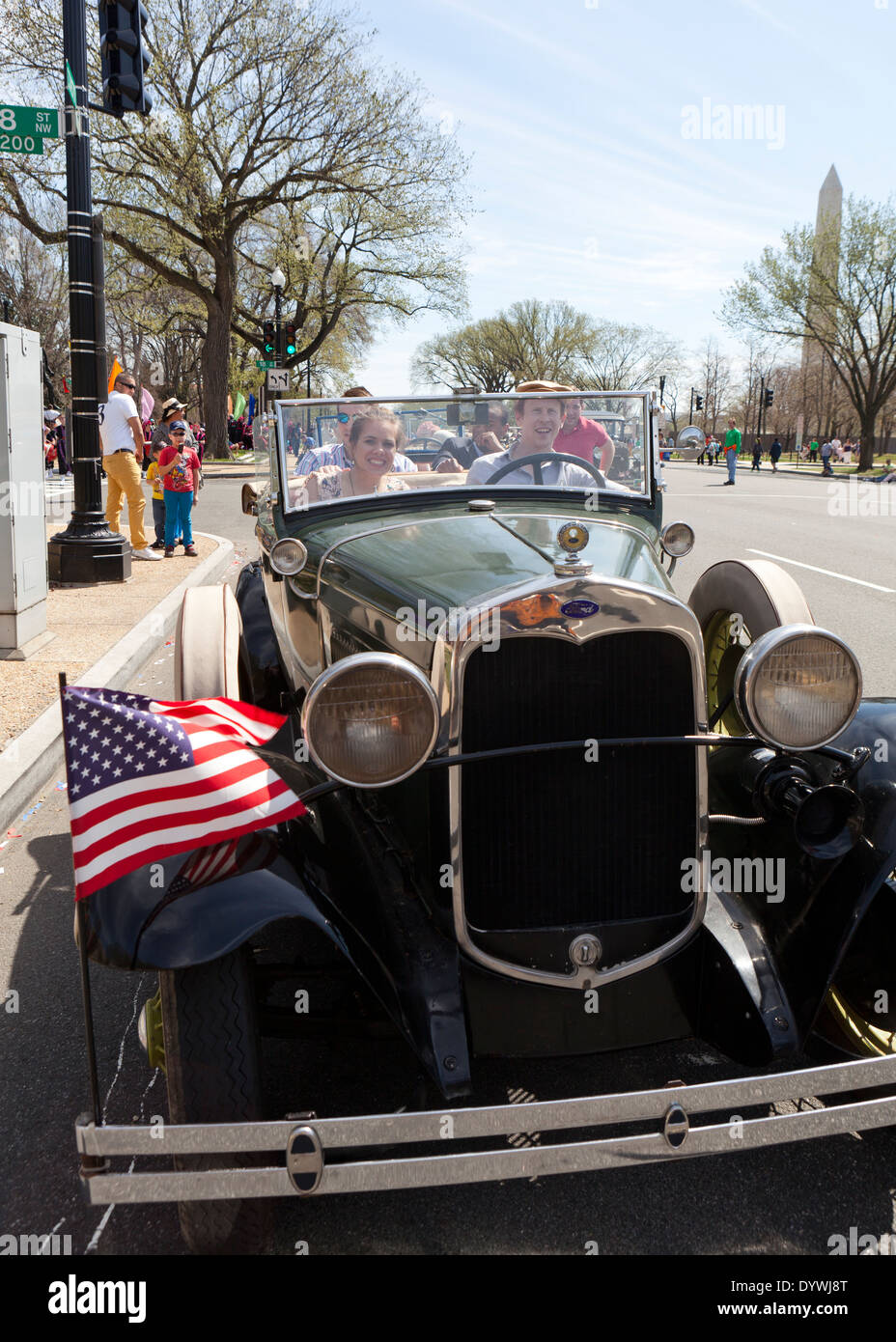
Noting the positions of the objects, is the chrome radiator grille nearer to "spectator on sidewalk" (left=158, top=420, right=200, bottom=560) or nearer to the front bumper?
the front bumper

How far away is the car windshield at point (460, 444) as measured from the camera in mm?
3734

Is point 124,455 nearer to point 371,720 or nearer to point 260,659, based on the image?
point 260,659

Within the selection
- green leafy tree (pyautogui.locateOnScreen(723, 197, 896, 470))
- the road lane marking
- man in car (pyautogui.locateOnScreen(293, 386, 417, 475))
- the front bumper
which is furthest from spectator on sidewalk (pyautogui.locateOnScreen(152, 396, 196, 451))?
green leafy tree (pyautogui.locateOnScreen(723, 197, 896, 470))

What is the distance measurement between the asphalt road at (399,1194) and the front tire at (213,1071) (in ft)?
0.47

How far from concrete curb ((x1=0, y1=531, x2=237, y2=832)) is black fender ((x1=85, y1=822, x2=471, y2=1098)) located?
261cm

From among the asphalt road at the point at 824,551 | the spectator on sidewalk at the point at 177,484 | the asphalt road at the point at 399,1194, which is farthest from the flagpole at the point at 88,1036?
the spectator on sidewalk at the point at 177,484

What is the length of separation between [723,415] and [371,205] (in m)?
67.5

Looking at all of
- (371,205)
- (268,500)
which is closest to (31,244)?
(371,205)

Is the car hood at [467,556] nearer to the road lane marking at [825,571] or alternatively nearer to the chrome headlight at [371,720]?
the chrome headlight at [371,720]

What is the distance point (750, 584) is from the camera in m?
3.68

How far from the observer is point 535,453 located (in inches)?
146

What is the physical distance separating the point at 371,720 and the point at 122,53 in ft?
28.5

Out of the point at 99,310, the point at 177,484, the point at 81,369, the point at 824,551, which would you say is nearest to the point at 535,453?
the point at 81,369
